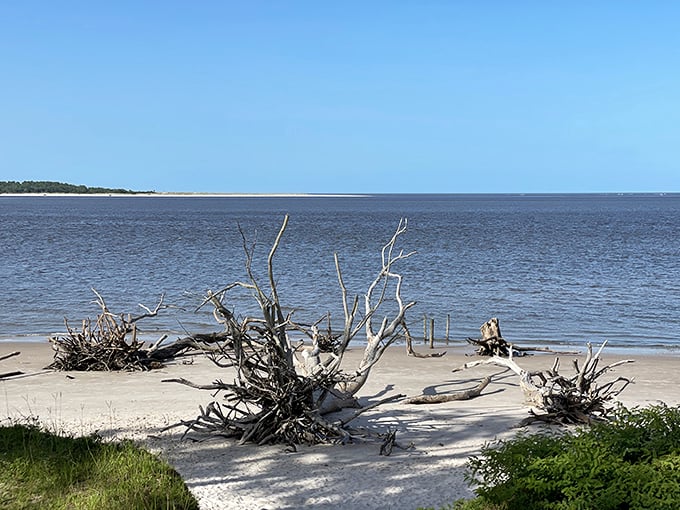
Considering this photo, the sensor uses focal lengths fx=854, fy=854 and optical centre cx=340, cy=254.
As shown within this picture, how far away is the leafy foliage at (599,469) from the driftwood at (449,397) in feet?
18.2

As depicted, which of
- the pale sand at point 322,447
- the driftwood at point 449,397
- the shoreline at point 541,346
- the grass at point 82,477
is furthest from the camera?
the shoreline at point 541,346

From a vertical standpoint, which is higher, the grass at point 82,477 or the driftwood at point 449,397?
the grass at point 82,477

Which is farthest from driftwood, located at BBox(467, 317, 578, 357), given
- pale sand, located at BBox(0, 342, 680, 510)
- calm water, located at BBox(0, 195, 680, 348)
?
calm water, located at BBox(0, 195, 680, 348)

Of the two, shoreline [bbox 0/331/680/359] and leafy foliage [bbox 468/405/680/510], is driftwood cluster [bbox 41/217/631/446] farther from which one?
shoreline [bbox 0/331/680/359]

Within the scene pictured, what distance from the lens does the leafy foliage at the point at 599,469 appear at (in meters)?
4.41

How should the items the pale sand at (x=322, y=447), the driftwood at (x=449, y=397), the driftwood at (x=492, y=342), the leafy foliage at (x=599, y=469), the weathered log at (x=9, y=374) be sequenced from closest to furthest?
1. the leafy foliage at (x=599, y=469)
2. the pale sand at (x=322, y=447)
3. the driftwood at (x=449, y=397)
4. the weathered log at (x=9, y=374)
5. the driftwood at (x=492, y=342)

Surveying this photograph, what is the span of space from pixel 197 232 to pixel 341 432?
5958 cm

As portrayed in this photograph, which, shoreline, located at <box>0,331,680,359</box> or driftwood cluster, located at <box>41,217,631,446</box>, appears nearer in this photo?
driftwood cluster, located at <box>41,217,631,446</box>

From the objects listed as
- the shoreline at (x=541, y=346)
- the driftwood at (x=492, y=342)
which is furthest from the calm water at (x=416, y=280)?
the driftwood at (x=492, y=342)

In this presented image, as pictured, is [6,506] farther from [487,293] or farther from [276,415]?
[487,293]

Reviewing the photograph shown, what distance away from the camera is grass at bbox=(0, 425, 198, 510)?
5918mm

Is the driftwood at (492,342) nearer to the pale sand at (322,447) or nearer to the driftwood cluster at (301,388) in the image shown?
the pale sand at (322,447)

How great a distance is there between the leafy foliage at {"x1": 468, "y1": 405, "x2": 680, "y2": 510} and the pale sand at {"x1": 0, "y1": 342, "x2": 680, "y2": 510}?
71.2 inches

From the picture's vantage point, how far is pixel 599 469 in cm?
454
